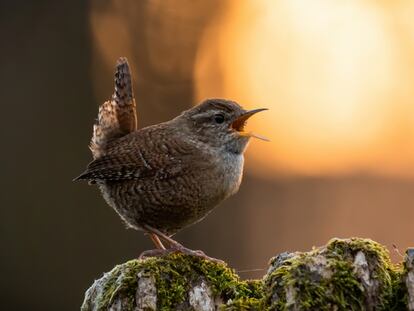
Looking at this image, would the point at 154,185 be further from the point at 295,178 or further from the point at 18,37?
the point at 295,178

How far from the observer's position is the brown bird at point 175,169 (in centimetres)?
498

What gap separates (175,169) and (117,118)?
912mm

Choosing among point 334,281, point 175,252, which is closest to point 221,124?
point 175,252

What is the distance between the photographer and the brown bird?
4.98 meters

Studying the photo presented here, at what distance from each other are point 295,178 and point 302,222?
155cm

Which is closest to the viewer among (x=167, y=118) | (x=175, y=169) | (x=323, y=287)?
(x=323, y=287)

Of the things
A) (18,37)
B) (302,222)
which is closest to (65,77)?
(18,37)

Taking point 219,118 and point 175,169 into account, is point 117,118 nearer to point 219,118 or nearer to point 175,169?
point 219,118

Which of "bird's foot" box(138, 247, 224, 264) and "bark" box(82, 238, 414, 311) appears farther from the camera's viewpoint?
"bird's foot" box(138, 247, 224, 264)

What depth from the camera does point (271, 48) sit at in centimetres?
1623

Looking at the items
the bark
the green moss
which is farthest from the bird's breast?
the green moss

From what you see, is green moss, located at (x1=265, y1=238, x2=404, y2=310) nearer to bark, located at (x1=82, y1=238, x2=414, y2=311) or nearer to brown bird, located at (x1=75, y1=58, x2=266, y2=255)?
bark, located at (x1=82, y1=238, x2=414, y2=311)

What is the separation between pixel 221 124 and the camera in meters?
5.39

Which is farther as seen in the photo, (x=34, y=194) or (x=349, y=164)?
(x=349, y=164)
